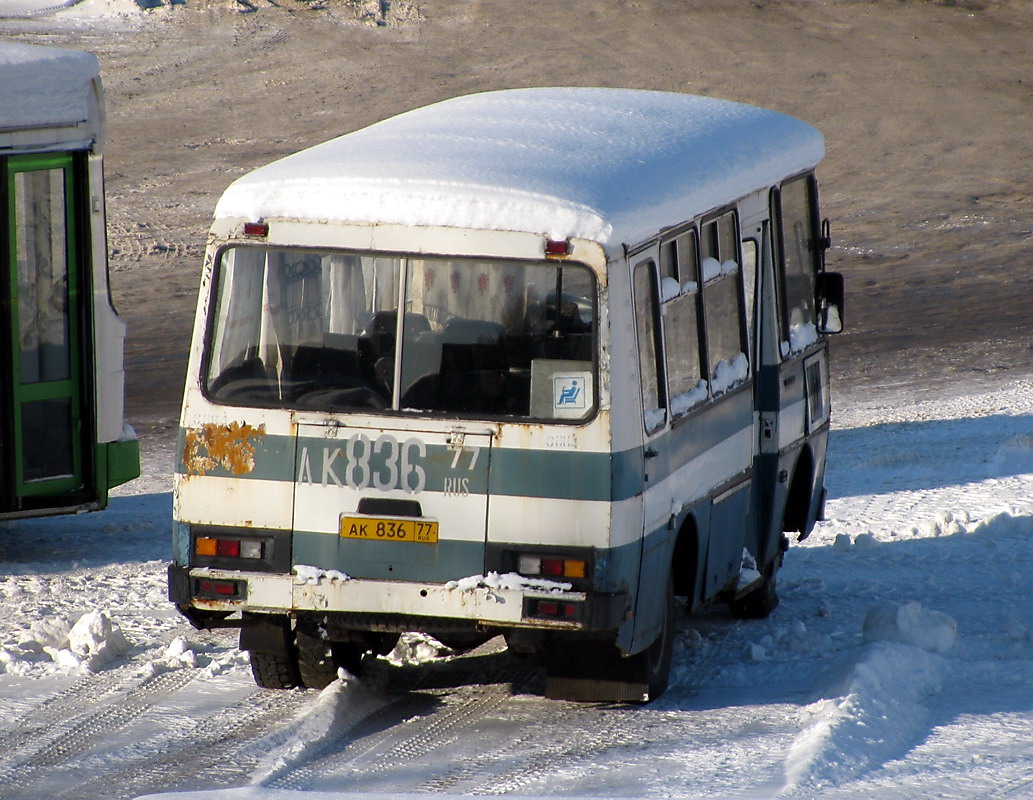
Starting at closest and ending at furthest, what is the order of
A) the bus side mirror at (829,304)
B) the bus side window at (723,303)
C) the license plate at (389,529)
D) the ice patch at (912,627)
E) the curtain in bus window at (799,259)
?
the license plate at (389,529) < the bus side window at (723,303) < the ice patch at (912,627) < the curtain in bus window at (799,259) < the bus side mirror at (829,304)

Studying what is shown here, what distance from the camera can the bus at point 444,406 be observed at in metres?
7.11

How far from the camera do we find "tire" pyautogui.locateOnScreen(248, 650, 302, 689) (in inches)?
308

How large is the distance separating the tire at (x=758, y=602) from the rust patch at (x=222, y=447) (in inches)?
125

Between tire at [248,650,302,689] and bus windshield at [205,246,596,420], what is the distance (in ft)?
3.99

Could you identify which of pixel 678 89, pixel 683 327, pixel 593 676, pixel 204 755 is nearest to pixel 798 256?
pixel 683 327

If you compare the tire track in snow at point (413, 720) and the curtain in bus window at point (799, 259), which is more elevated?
the curtain in bus window at point (799, 259)

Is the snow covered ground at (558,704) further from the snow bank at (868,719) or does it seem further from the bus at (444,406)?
the bus at (444,406)

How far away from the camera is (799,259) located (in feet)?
32.5

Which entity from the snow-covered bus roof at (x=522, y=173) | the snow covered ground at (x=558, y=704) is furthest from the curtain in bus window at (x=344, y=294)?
the snow covered ground at (x=558, y=704)

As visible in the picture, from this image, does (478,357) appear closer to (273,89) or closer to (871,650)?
(871,650)

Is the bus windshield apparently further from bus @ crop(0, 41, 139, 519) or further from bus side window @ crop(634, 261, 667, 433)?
bus @ crop(0, 41, 139, 519)

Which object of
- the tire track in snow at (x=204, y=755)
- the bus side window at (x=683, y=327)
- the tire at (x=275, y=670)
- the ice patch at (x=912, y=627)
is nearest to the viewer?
the tire track in snow at (x=204, y=755)

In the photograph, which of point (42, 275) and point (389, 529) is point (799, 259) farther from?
point (42, 275)

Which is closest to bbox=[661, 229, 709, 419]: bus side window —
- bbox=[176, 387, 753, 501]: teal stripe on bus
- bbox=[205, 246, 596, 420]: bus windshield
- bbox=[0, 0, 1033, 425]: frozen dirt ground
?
bbox=[176, 387, 753, 501]: teal stripe on bus
